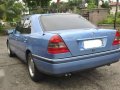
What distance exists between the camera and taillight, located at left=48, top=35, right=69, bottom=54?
4.57 meters

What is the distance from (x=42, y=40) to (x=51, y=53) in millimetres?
436

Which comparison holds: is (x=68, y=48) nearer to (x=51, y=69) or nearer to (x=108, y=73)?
(x=51, y=69)

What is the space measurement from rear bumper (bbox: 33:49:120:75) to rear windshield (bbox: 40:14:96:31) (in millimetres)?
781

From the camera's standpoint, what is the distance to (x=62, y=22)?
221 inches

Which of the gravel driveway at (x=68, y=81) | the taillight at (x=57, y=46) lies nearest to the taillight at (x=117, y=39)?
the gravel driveway at (x=68, y=81)

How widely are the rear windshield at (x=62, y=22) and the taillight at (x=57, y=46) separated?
720 millimetres

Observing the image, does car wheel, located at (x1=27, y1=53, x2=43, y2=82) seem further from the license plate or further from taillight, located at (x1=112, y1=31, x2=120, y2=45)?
taillight, located at (x1=112, y1=31, x2=120, y2=45)

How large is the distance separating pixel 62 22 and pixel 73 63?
134cm

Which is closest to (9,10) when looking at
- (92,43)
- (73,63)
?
(92,43)

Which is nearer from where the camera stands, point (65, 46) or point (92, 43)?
point (65, 46)

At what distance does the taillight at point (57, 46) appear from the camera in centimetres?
457

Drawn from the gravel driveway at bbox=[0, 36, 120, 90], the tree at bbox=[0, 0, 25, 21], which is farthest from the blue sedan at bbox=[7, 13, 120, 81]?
the tree at bbox=[0, 0, 25, 21]

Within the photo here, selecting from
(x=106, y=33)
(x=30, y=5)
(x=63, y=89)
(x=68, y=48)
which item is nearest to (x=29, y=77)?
(x=63, y=89)

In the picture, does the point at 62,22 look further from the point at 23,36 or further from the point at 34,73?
the point at 34,73
